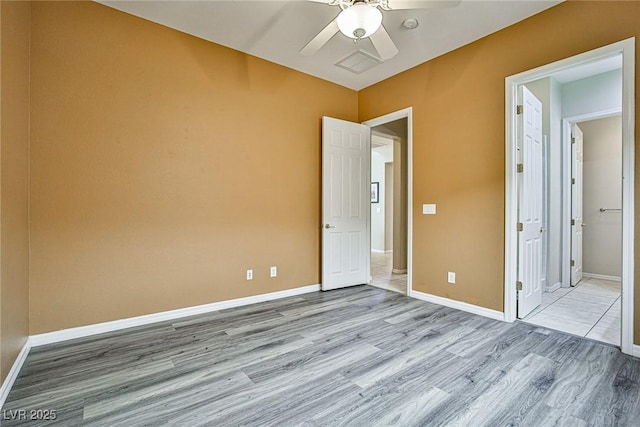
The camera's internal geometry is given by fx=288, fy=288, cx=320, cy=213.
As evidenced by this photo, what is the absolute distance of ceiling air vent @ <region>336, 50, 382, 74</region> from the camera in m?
3.34

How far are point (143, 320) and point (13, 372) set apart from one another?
928mm

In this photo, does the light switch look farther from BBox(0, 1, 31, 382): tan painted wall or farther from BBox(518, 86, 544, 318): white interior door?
BBox(0, 1, 31, 382): tan painted wall

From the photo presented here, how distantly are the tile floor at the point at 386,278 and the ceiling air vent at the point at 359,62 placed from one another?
295 cm

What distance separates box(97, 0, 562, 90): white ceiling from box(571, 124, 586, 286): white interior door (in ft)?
7.98

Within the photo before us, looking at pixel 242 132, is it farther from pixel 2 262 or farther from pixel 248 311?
pixel 2 262

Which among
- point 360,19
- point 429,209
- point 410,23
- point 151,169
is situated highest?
point 410,23

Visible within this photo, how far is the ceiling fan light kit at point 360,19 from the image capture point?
1804 millimetres

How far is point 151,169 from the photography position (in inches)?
109

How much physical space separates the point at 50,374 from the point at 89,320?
2.08ft

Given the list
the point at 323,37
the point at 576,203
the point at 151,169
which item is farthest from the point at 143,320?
the point at 576,203

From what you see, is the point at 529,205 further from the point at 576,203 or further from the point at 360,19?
the point at 360,19

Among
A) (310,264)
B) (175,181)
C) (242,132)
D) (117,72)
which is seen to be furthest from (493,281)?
(117,72)

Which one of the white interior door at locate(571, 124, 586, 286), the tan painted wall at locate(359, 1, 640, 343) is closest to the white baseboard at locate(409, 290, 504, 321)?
the tan painted wall at locate(359, 1, 640, 343)

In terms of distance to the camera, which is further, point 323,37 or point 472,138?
point 472,138
